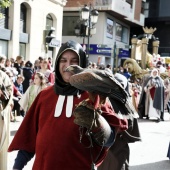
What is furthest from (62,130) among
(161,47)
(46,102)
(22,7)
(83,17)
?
(161,47)

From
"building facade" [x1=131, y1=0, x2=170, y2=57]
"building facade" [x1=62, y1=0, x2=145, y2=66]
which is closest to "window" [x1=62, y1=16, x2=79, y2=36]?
"building facade" [x1=62, y1=0, x2=145, y2=66]

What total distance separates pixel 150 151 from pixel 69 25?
26723 millimetres

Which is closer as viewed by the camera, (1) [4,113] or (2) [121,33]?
(1) [4,113]

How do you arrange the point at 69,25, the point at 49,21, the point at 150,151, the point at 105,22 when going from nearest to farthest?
the point at 150,151, the point at 49,21, the point at 105,22, the point at 69,25

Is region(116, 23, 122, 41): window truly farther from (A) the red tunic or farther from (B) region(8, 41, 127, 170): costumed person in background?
(A) the red tunic

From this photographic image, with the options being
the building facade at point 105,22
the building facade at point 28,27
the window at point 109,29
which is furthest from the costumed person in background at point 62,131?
the window at point 109,29

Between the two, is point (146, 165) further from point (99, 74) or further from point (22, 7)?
point (22, 7)

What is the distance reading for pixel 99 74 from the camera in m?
1.77

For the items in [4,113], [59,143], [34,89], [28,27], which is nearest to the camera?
[59,143]

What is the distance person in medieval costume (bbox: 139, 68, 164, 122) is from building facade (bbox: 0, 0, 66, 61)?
23.5 ft

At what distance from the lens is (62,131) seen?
7.19ft

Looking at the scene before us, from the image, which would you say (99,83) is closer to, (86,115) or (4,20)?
(86,115)

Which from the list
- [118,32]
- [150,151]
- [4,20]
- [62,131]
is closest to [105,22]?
[118,32]

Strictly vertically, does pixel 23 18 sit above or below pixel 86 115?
above
